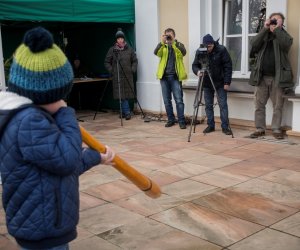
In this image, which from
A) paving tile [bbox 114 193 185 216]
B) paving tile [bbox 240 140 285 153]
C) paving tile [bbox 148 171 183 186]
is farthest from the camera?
paving tile [bbox 240 140 285 153]

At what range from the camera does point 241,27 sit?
775cm

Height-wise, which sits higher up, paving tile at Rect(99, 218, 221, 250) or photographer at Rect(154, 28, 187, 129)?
photographer at Rect(154, 28, 187, 129)

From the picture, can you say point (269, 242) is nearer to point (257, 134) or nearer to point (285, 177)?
point (285, 177)

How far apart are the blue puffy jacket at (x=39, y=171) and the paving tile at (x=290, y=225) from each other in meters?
2.11

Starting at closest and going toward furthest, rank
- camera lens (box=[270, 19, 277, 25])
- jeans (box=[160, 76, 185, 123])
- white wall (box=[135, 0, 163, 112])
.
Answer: camera lens (box=[270, 19, 277, 25])
jeans (box=[160, 76, 185, 123])
white wall (box=[135, 0, 163, 112])

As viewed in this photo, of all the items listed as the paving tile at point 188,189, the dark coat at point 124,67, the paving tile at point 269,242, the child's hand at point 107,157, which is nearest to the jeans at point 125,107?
the dark coat at point 124,67

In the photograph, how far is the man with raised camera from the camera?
646cm

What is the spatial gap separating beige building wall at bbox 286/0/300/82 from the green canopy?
11.9 feet

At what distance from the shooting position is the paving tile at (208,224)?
3.39 m

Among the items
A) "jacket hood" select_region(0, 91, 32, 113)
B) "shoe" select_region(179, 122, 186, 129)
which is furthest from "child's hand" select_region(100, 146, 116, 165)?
"shoe" select_region(179, 122, 186, 129)

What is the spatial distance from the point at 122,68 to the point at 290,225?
600 cm

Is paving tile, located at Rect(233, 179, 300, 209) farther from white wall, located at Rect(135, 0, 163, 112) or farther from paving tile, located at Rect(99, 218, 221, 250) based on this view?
white wall, located at Rect(135, 0, 163, 112)

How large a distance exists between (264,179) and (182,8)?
4588mm

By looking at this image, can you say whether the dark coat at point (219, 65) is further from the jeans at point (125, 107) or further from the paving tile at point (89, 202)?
the paving tile at point (89, 202)
